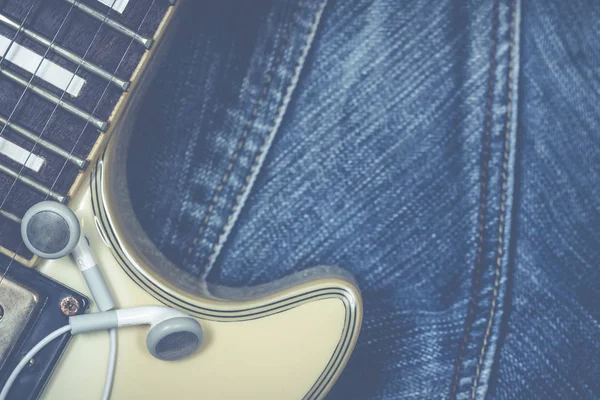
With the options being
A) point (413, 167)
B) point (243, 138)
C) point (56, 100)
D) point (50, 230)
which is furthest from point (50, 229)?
point (413, 167)

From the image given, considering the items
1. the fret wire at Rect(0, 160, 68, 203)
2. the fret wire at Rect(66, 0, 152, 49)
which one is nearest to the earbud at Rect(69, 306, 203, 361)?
the fret wire at Rect(0, 160, 68, 203)

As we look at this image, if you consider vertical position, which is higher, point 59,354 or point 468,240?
point 468,240

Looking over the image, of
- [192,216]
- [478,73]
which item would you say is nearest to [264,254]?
[192,216]

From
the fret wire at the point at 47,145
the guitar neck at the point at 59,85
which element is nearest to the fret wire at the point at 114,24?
the guitar neck at the point at 59,85

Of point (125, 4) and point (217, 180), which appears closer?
point (125, 4)

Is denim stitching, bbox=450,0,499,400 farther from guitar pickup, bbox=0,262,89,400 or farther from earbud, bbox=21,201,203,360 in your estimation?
guitar pickup, bbox=0,262,89,400

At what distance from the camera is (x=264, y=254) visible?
0.67 metres

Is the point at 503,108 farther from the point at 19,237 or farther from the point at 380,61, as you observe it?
the point at 19,237

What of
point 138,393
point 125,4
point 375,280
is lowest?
point 138,393

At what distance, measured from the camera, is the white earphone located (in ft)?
1.73

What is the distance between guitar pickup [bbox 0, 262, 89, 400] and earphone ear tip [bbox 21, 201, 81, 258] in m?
0.04

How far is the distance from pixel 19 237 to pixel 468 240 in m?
0.43

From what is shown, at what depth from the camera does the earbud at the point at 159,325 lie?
0.56 m

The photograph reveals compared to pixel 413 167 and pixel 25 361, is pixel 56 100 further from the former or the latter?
pixel 413 167
